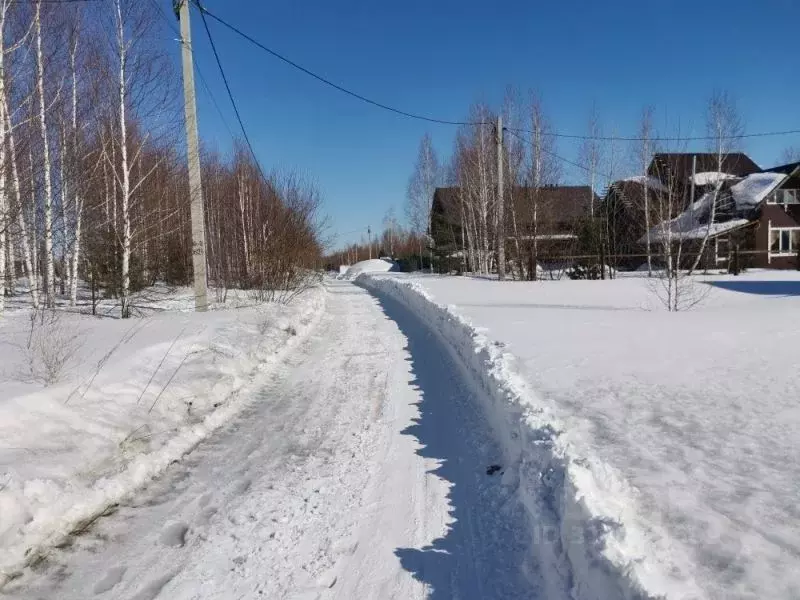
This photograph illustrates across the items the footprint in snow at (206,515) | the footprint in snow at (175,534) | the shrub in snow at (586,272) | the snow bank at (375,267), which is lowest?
the footprint in snow at (175,534)

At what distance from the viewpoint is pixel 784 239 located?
33.5 meters

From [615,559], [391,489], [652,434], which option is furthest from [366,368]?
[615,559]

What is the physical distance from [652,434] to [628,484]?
103 cm

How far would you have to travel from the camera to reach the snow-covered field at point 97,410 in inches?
129

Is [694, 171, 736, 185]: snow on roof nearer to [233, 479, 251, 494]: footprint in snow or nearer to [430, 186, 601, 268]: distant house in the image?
[430, 186, 601, 268]: distant house

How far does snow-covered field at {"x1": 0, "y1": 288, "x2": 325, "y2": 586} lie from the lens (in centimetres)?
329

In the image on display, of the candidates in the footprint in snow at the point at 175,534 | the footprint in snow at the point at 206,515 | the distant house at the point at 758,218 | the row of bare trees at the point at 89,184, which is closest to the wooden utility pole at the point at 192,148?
the row of bare trees at the point at 89,184

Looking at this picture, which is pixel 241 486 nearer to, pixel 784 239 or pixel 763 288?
pixel 763 288

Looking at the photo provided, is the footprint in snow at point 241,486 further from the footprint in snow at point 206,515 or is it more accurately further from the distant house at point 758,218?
the distant house at point 758,218

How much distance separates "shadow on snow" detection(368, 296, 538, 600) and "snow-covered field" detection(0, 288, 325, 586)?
2.23m

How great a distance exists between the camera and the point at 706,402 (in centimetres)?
471

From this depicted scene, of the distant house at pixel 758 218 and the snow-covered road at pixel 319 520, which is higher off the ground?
the distant house at pixel 758 218

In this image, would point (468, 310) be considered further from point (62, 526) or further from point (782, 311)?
point (62, 526)

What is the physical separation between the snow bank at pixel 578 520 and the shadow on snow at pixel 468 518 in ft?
0.44
